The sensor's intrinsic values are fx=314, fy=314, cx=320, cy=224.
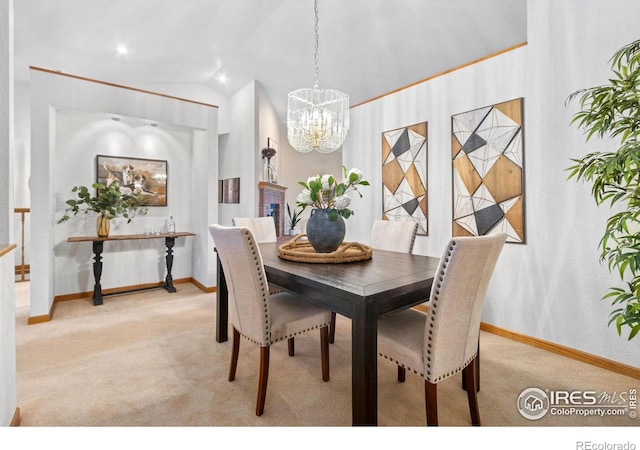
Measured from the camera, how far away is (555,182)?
2.45 metres

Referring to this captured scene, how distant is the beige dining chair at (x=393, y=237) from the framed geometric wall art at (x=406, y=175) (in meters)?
0.83

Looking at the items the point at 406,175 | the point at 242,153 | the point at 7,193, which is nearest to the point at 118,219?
the point at 242,153

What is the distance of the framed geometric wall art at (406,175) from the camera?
11.2ft

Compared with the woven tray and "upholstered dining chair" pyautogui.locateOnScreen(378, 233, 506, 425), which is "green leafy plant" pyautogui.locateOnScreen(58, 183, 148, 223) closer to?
the woven tray

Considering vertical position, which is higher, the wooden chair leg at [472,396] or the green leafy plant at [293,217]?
the green leafy plant at [293,217]

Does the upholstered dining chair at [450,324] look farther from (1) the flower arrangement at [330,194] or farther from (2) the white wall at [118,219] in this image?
(2) the white wall at [118,219]

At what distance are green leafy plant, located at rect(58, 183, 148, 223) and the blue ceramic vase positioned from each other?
9.57 ft

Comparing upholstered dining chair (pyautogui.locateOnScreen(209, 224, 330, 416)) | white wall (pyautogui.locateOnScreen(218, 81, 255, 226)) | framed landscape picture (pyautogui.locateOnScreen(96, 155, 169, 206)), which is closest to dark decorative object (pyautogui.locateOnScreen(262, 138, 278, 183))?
white wall (pyautogui.locateOnScreen(218, 81, 255, 226))

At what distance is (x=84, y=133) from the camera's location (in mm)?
3830

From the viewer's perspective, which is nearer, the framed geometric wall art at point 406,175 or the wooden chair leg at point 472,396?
the wooden chair leg at point 472,396

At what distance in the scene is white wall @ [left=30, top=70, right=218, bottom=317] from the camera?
3.09 meters

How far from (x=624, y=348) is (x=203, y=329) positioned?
10.7 ft

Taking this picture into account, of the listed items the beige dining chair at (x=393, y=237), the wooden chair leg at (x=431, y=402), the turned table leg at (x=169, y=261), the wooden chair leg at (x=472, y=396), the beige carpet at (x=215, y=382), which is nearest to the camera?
the wooden chair leg at (x=431, y=402)

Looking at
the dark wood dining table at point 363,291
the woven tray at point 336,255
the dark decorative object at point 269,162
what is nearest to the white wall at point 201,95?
the dark decorative object at point 269,162
